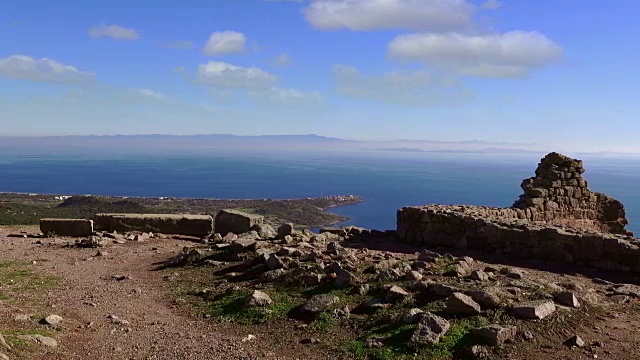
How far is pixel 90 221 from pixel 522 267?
1418 centimetres

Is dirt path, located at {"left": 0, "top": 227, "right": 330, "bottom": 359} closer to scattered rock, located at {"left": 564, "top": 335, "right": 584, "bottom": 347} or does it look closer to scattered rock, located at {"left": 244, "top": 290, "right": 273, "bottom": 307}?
scattered rock, located at {"left": 244, "top": 290, "right": 273, "bottom": 307}

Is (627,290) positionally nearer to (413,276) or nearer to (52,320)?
(413,276)

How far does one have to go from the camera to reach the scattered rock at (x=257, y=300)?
977cm

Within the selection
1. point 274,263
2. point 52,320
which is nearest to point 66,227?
point 274,263

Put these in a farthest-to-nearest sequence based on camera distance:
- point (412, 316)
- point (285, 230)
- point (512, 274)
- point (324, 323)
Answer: point (285, 230) → point (512, 274) → point (324, 323) → point (412, 316)

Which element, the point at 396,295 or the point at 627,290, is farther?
the point at 627,290

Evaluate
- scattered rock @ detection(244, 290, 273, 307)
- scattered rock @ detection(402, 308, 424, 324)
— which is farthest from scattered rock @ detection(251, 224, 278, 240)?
scattered rock @ detection(402, 308, 424, 324)

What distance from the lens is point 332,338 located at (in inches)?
324

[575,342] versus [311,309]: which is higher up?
[575,342]

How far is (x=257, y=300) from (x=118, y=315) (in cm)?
244

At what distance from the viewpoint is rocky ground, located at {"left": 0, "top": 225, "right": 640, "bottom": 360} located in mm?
7551

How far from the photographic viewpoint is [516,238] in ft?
48.1

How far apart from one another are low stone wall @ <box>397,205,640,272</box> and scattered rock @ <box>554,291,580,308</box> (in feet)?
17.6

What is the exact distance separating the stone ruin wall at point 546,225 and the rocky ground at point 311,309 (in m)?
0.81
